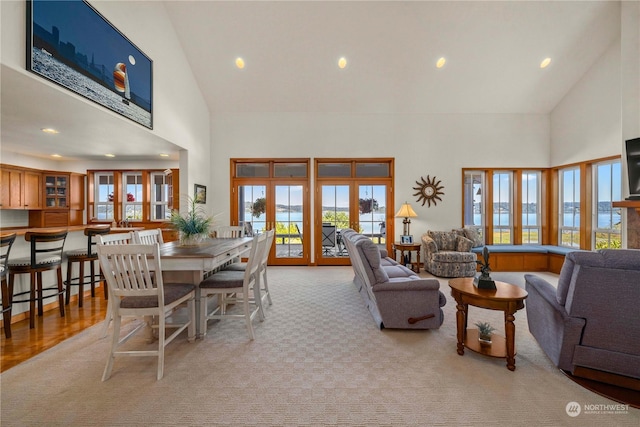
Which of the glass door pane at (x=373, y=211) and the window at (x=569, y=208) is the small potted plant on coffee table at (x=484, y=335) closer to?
the glass door pane at (x=373, y=211)

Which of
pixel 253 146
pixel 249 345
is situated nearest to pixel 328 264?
pixel 253 146

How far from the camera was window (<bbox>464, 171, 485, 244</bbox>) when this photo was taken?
6516 millimetres

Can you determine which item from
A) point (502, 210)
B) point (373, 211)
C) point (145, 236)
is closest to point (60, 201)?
point (145, 236)

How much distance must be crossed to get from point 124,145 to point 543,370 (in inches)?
251

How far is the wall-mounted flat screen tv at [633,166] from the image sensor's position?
3.73 meters

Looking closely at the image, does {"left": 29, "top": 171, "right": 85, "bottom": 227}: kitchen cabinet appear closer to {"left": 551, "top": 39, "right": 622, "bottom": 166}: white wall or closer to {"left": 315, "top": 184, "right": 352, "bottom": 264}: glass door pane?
{"left": 315, "top": 184, "right": 352, "bottom": 264}: glass door pane

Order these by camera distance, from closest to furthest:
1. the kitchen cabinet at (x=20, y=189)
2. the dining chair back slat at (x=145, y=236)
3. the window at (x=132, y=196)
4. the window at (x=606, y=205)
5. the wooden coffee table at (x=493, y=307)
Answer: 1. the wooden coffee table at (x=493, y=307)
2. the dining chair back slat at (x=145, y=236)
3. the window at (x=606, y=205)
4. the kitchen cabinet at (x=20, y=189)
5. the window at (x=132, y=196)

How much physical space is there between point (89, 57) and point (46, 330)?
9.96 ft

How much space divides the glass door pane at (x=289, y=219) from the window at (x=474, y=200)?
390 cm

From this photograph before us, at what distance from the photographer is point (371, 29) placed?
473cm

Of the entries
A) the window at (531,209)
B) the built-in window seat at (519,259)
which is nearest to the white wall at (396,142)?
the window at (531,209)

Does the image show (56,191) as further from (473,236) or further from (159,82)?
(473,236)

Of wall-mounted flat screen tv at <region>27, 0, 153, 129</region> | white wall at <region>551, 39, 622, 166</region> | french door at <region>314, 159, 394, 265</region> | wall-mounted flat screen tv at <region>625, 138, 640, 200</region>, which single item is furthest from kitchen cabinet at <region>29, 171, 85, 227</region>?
white wall at <region>551, 39, 622, 166</region>

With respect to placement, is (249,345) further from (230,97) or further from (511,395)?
(230,97)
